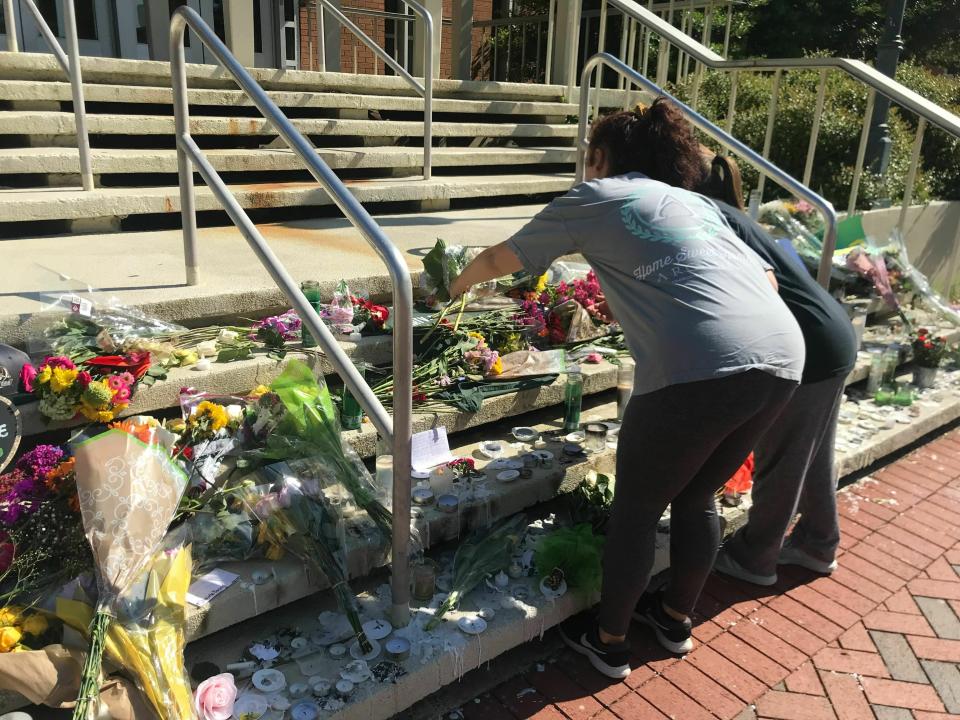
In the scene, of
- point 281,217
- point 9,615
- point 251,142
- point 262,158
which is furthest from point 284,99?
point 9,615

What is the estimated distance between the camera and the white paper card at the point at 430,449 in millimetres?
2820

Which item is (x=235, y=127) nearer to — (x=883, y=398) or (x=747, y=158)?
(x=747, y=158)

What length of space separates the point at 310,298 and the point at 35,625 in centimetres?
147

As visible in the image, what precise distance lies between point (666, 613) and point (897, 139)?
6.49 m

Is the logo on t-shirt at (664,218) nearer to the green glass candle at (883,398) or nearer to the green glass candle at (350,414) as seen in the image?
the green glass candle at (350,414)

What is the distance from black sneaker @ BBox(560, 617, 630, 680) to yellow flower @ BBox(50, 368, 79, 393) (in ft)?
5.54

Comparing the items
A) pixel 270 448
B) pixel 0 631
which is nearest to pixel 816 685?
pixel 270 448

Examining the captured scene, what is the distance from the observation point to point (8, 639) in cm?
186

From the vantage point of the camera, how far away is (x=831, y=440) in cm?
284

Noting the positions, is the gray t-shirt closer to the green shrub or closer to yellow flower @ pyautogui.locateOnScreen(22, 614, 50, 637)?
yellow flower @ pyautogui.locateOnScreen(22, 614, 50, 637)

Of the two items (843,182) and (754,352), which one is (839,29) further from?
(754,352)

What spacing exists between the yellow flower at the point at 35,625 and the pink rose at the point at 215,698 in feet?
1.31

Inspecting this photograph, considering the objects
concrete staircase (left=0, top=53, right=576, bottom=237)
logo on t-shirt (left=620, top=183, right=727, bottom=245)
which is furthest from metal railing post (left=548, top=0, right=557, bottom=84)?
logo on t-shirt (left=620, top=183, right=727, bottom=245)

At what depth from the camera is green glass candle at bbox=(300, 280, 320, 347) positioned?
117 inches
